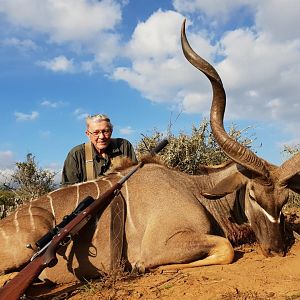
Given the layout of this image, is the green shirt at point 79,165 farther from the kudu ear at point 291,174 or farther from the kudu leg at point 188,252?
the kudu ear at point 291,174

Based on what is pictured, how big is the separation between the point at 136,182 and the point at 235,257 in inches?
44.4

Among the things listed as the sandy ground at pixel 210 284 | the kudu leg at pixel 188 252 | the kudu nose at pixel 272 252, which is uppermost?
the kudu leg at pixel 188 252

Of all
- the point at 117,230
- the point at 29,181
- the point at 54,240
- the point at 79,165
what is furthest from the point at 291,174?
the point at 29,181

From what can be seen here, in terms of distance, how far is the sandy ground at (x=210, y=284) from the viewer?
9.49 feet

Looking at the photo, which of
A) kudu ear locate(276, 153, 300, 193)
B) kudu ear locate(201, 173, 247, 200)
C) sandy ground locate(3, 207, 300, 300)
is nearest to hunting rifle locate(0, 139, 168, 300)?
sandy ground locate(3, 207, 300, 300)

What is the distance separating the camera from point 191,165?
7066 mm

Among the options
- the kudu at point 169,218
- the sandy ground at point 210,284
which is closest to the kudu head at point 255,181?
the kudu at point 169,218

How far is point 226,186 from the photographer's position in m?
4.04

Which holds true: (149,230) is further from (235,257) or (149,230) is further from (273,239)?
(273,239)

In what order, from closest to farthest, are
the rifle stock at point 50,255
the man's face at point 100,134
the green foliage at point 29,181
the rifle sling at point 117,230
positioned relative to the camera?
the rifle stock at point 50,255 < the rifle sling at point 117,230 < the man's face at point 100,134 < the green foliage at point 29,181

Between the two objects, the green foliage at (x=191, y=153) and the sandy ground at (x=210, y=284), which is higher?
the green foliage at (x=191, y=153)

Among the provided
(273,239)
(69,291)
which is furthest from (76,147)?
(273,239)

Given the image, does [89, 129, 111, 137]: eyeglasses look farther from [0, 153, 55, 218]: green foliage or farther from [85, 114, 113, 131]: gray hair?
[0, 153, 55, 218]: green foliage

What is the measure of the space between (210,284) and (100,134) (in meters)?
2.59
